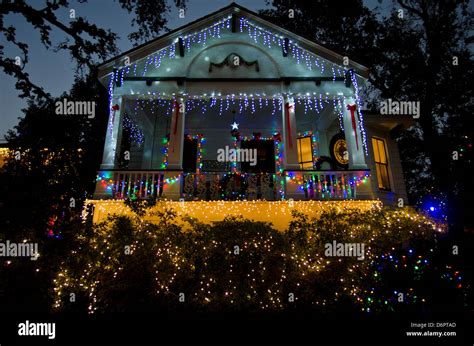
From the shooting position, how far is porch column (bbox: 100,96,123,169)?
390 inches

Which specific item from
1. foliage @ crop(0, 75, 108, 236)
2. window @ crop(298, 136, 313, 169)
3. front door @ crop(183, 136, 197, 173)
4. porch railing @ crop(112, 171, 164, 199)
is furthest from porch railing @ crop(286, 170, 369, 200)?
foliage @ crop(0, 75, 108, 236)

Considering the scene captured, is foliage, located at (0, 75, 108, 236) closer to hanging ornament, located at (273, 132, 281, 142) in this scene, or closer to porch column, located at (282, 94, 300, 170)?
porch column, located at (282, 94, 300, 170)

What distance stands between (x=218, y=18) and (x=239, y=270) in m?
8.64

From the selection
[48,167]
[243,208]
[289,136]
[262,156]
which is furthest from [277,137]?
[48,167]

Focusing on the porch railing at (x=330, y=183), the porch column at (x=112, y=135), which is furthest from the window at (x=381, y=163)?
the porch column at (x=112, y=135)

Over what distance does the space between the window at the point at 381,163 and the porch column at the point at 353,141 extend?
274cm

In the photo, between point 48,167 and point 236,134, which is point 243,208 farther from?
point 48,167

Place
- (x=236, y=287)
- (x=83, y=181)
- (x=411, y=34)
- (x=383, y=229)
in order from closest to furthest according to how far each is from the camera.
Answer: (x=236, y=287) < (x=383, y=229) < (x=83, y=181) < (x=411, y=34)

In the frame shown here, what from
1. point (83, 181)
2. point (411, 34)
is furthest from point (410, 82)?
point (83, 181)

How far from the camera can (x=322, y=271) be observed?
7.22 meters

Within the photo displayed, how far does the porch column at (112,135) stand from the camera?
32.5ft

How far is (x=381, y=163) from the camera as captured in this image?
1285 cm

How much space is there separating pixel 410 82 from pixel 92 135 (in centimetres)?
1479

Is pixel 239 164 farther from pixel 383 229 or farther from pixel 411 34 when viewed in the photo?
pixel 411 34
